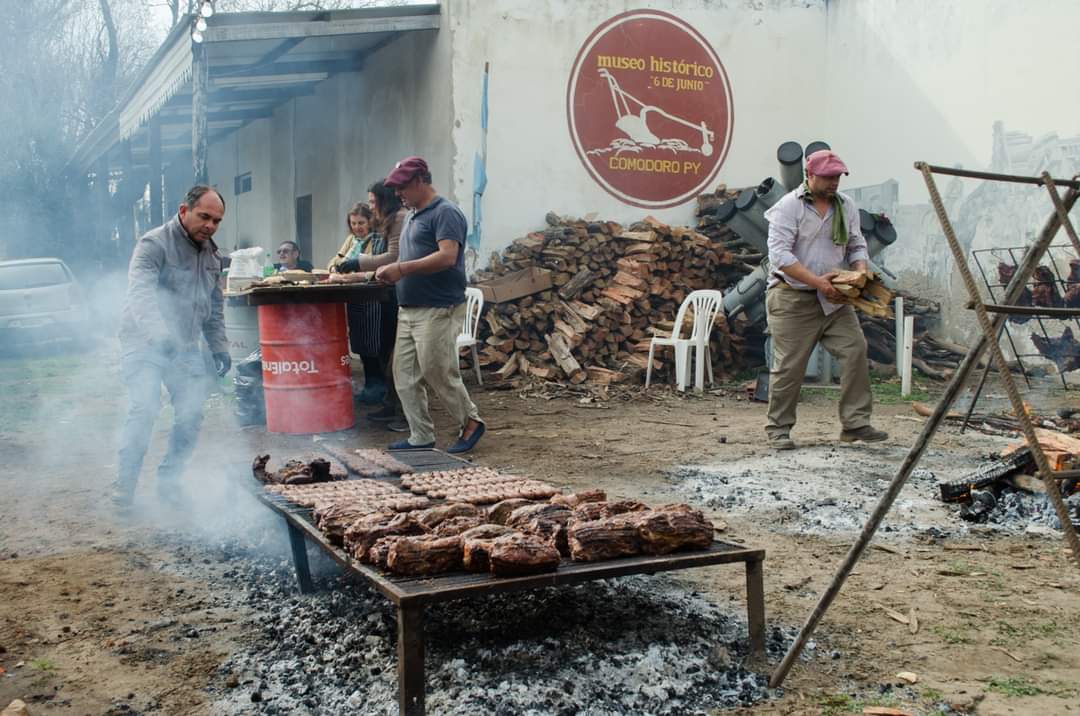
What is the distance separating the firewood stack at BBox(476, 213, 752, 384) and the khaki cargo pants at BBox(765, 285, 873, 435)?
3.92m

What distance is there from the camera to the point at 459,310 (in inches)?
285

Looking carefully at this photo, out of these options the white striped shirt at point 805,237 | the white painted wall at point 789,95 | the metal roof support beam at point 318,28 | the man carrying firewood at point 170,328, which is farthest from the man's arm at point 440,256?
the white painted wall at point 789,95

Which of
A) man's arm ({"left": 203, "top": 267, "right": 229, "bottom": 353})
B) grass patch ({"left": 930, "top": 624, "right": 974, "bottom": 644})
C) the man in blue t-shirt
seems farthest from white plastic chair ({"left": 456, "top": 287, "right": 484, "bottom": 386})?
grass patch ({"left": 930, "top": 624, "right": 974, "bottom": 644})

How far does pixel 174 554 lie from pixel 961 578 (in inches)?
160

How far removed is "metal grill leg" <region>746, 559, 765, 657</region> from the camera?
357 cm

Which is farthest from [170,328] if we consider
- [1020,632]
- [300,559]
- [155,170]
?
[155,170]

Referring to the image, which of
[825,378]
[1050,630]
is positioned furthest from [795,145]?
[1050,630]

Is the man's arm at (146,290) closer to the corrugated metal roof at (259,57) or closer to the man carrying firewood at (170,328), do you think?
the man carrying firewood at (170,328)

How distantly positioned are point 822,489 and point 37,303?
14530 mm

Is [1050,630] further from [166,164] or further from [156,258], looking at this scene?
[166,164]

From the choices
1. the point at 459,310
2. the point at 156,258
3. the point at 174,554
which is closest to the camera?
the point at 174,554

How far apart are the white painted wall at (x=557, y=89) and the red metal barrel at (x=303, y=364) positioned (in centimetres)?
431

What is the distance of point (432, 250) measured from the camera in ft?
23.1

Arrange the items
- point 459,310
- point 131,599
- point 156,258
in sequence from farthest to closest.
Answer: point 459,310 → point 156,258 → point 131,599
